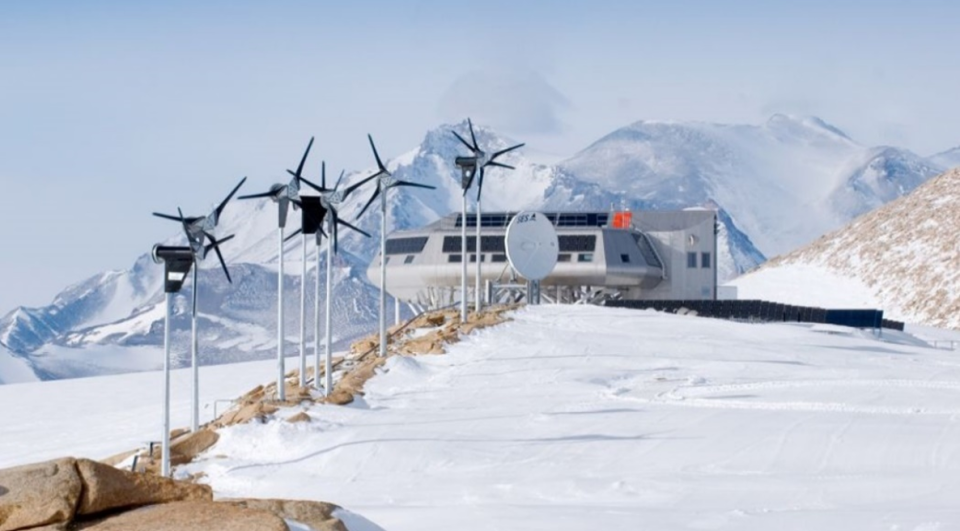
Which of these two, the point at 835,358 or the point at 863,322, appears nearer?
the point at 835,358

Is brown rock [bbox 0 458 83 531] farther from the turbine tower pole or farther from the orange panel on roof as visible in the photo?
the orange panel on roof

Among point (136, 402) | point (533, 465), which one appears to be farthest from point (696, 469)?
point (136, 402)

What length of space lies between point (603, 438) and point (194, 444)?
29.9ft

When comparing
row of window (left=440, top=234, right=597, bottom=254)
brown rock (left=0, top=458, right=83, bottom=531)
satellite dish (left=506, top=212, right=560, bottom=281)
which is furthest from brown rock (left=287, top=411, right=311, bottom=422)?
row of window (left=440, top=234, right=597, bottom=254)

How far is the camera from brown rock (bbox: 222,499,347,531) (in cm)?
2086

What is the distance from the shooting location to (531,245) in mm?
68875

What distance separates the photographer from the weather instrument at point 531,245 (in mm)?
68375

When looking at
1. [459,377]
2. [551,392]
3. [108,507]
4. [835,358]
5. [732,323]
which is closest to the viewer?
[108,507]

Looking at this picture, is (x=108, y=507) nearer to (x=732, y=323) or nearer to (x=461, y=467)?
(x=461, y=467)

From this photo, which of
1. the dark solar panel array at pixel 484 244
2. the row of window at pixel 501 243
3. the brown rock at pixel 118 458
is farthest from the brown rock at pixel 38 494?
the dark solar panel array at pixel 484 244

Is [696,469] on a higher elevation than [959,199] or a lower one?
lower

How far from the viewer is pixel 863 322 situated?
82.4 metres

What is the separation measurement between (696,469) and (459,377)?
15732 millimetres

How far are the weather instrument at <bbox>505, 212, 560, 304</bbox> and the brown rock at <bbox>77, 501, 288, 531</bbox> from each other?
4798cm
